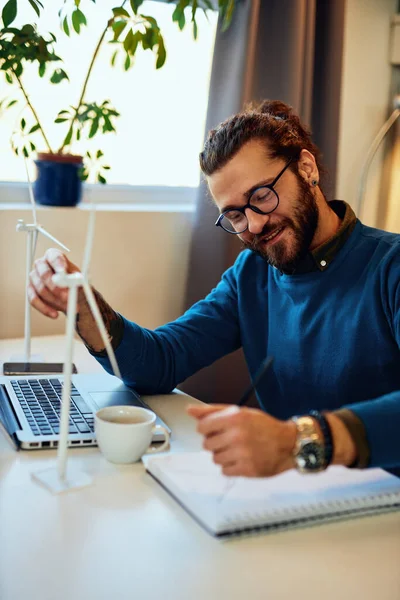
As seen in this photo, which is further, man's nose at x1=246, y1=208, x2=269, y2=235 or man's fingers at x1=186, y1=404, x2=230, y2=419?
man's nose at x1=246, y1=208, x2=269, y2=235

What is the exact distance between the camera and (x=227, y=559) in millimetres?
832

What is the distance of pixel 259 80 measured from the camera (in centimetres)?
235

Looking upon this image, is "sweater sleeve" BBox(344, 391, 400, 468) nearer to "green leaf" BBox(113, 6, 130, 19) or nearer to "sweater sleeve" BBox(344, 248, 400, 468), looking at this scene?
"sweater sleeve" BBox(344, 248, 400, 468)

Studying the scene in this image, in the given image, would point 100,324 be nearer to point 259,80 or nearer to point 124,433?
point 124,433

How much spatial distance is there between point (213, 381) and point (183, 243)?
1.52ft

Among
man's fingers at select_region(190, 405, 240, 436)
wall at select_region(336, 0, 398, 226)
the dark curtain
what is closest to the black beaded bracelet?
man's fingers at select_region(190, 405, 240, 436)

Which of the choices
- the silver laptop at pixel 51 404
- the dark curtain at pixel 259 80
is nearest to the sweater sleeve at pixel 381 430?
the silver laptop at pixel 51 404

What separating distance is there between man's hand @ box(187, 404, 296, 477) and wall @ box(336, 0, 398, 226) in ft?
6.26

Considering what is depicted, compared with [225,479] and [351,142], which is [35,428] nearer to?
[225,479]

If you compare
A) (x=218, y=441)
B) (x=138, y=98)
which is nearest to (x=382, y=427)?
(x=218, y=441)

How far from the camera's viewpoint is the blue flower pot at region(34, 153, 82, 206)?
1.37 meters

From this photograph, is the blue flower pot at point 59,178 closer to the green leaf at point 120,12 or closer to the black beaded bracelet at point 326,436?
the green leaf at point 120,12

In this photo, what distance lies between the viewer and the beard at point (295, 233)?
1.45 m

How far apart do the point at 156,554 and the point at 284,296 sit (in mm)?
795
